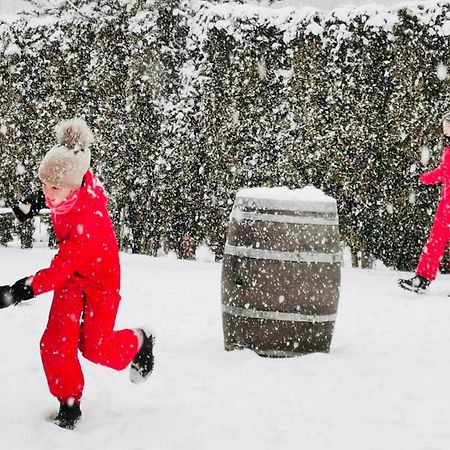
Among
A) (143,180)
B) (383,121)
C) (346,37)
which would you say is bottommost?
(143,180)

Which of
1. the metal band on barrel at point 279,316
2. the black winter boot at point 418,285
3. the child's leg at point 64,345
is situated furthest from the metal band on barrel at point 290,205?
the black winter boot at point 418,285

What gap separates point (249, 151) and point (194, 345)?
12.8ft

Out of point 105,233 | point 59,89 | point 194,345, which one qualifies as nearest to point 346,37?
point 59,89

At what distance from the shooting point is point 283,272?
4277 millimetres

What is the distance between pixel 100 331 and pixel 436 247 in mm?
4007

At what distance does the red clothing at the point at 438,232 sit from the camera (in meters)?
6.45

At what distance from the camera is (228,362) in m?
4.29

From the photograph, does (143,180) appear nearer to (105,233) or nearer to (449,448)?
(105,233)

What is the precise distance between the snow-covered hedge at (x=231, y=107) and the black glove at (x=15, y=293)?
17.4 feet

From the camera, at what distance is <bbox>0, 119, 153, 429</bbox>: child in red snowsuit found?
3246 mm

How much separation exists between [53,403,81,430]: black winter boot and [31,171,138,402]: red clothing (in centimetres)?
4

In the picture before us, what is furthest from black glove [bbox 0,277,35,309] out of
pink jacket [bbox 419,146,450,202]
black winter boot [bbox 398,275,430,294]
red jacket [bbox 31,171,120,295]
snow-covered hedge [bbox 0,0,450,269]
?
snow-covered hedge [bbox 0,0,450,269]

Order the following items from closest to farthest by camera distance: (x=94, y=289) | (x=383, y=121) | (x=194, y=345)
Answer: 1. (x=94, y=289)
2. (x=194, y=345)
3. (x=383, y=121)

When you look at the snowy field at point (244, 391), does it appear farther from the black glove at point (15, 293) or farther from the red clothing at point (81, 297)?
the black glove at point (15, 293)
